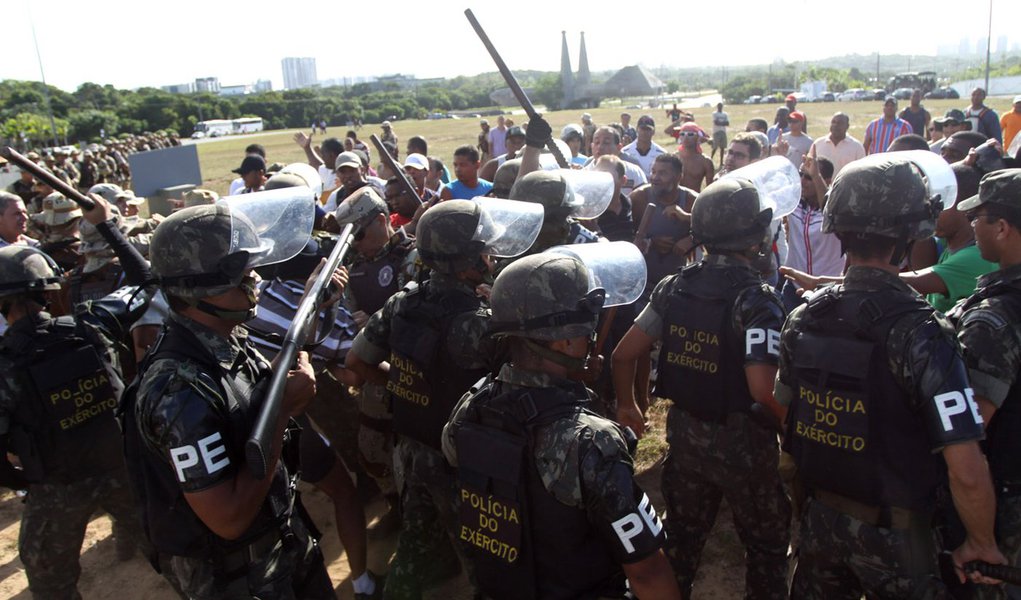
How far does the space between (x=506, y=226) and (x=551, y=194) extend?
770mm

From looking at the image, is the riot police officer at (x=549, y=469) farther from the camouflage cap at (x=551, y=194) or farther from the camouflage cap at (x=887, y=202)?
the camouflage cap at (x=551, y=194)

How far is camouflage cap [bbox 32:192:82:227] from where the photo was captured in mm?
5945

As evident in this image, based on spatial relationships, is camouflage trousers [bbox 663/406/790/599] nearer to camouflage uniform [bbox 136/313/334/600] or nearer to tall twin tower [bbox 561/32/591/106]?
camouflage uniform [bbox 136/313/334/600]

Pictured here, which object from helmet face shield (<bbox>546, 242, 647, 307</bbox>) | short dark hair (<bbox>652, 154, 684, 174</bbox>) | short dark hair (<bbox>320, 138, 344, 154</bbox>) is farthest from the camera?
short dark hair (<bbox>320, 138, 344, 154</bbox>)

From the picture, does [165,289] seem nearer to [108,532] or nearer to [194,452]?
[194,452]

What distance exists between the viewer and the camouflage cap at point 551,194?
4.51m

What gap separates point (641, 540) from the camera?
2.16m

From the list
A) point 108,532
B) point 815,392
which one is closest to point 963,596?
point 815,392

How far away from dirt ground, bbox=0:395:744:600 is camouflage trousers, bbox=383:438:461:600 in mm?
854

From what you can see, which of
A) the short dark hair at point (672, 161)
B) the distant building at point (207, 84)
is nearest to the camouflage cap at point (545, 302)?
the short dark hair at point (672, 161)

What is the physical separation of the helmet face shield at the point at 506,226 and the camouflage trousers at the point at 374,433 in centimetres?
136

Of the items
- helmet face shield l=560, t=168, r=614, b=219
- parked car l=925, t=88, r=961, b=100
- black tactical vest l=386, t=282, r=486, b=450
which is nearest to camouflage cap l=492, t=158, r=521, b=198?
helmet face shield l=560, t=168, r=614, b=219

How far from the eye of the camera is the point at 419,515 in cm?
360

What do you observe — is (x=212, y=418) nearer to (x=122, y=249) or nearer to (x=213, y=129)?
(x=122, y=249)
